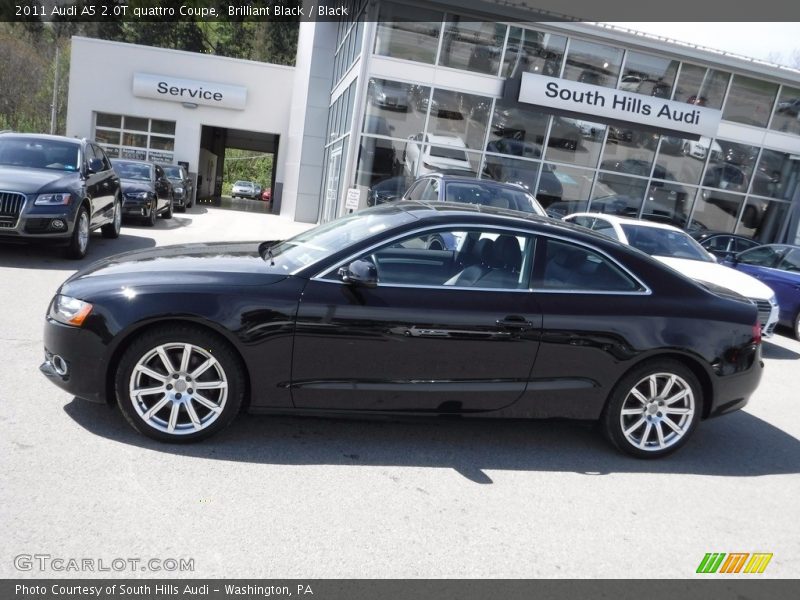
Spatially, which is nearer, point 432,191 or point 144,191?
point 432,191

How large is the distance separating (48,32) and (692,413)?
75317 mm

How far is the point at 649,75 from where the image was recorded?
19.1 metres

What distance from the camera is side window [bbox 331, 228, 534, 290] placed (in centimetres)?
418

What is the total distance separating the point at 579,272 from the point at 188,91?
2632 cm

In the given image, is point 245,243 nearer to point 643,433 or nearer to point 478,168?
point 643,433

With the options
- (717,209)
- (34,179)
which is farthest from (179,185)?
(717,209)

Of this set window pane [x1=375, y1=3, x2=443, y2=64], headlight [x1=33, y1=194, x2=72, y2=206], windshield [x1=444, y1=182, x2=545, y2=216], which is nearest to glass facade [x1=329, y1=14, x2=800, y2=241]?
window pane [x1=375, y1=3, x2=443, y2=64]

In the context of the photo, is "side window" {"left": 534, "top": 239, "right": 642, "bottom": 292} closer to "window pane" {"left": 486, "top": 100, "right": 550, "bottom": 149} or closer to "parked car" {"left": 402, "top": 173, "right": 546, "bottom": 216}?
"parked car" {"left": 402, "top": 173, "right": 546, "bottom": 216}

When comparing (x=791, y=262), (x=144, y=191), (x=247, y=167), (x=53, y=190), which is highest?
(x=791, y=262)

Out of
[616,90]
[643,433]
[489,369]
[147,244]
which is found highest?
[616,90]

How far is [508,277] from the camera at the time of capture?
14.0 ft

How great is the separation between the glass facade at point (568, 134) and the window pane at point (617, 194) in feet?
0.13

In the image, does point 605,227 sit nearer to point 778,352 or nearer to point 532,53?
point 778,352
